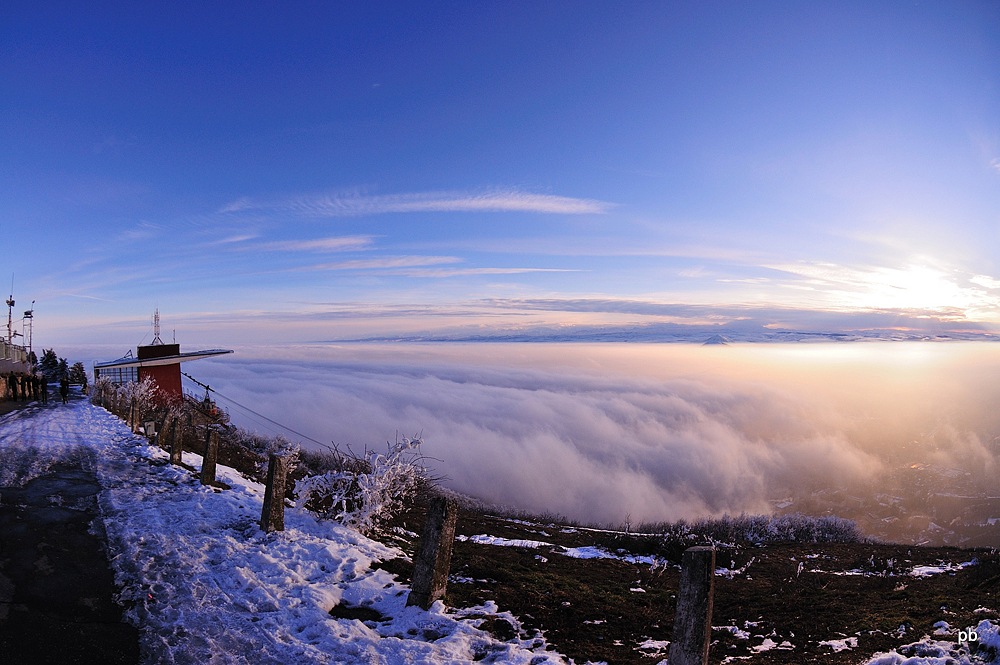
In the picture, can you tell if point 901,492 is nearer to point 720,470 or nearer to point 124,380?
point 720,470

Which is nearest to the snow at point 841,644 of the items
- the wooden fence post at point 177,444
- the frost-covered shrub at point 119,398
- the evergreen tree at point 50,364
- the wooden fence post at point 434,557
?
the wooden fence post at point 434,557

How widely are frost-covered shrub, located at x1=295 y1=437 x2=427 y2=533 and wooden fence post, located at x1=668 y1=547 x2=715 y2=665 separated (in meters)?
6.70

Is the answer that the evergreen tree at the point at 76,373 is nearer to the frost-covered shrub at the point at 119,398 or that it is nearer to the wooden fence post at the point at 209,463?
the frost-covered shrub at the point at 119,398

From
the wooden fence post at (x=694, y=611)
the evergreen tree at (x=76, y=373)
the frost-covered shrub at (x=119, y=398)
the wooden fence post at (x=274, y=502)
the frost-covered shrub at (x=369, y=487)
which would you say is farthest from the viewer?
the evergreen tree at (x=76, y=373)

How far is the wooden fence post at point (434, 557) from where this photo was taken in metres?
6.66

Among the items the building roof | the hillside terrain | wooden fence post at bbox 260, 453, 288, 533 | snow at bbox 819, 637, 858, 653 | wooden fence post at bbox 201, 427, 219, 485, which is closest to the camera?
the hillside terrain

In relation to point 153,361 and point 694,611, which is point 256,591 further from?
point 153,361

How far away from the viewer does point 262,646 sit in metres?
5.40

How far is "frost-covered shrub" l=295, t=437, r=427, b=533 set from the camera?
10000 millimetres

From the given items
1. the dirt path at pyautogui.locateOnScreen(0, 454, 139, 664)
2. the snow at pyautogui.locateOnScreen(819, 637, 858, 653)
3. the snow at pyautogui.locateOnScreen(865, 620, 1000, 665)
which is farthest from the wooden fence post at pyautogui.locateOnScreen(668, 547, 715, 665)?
the dirt path at pyautogui.locateOnScreen(0, 454, 139, 664)

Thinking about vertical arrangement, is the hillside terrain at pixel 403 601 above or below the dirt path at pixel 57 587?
below

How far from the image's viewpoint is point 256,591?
6.72 metres

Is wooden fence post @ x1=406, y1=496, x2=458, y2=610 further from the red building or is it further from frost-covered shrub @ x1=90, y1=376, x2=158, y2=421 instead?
the red building

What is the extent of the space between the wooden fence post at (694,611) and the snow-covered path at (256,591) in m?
1.64
